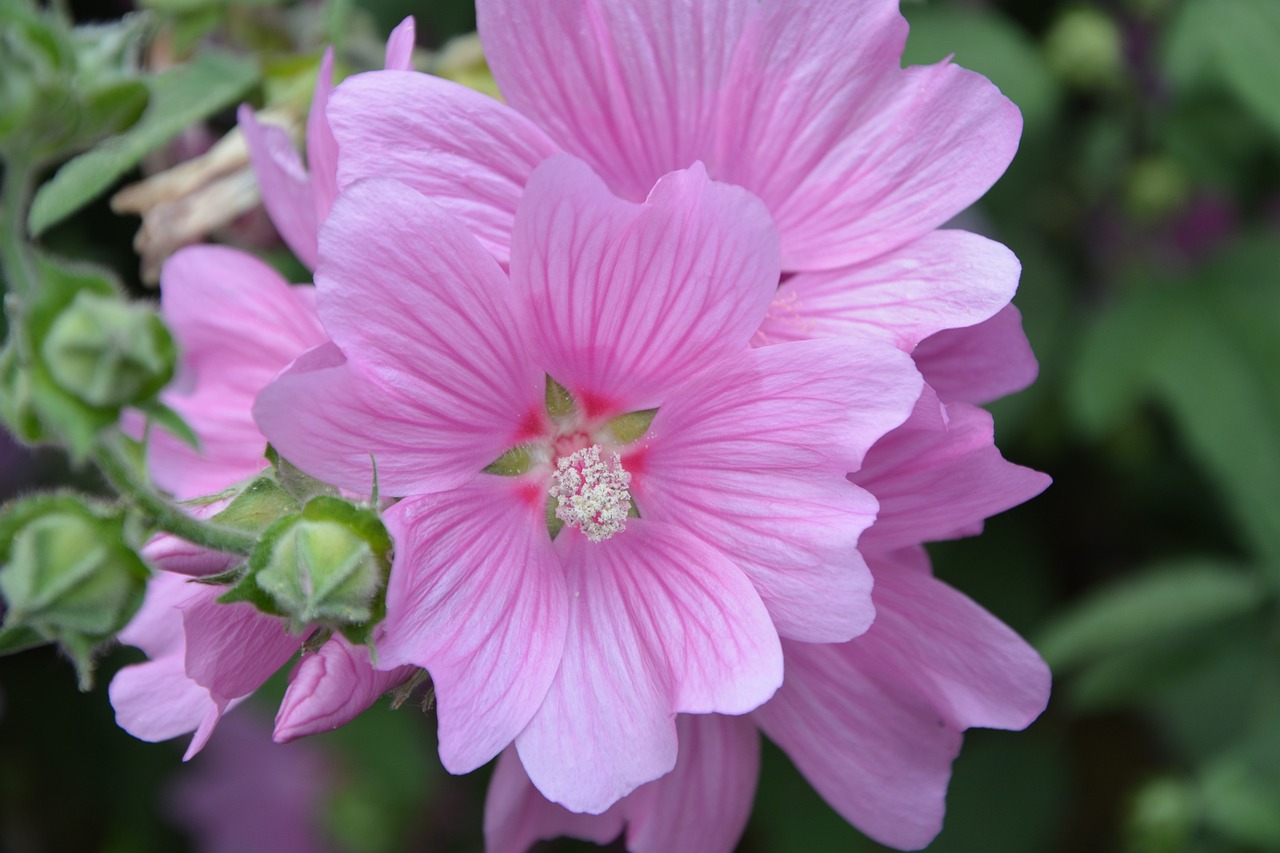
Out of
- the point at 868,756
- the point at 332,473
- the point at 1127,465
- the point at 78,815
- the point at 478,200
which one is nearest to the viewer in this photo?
the point at 332,473

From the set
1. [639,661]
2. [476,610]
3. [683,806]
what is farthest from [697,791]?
[476,610]

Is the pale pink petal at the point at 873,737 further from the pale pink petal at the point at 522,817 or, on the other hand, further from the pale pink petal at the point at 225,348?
the pale pink petal at the point at 225,348

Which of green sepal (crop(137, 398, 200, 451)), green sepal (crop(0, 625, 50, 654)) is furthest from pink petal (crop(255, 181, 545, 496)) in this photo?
green sepal (crop(0, 625, 50, 654))

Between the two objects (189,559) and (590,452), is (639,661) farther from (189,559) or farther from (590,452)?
(189,559)

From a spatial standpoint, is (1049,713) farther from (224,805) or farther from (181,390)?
(181,390)

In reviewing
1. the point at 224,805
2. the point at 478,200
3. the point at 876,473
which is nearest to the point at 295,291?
the point at 478,200
